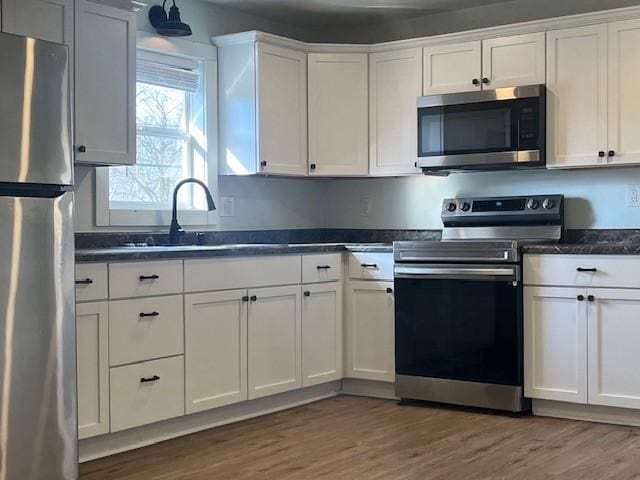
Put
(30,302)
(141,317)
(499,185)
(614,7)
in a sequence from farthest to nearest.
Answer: (499,185) < (614,7) < (141,317) < (30,302)

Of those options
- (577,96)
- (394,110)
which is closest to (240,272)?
(394,110)

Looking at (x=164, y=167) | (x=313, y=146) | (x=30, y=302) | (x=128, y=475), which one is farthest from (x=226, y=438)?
(x=313, y=146)

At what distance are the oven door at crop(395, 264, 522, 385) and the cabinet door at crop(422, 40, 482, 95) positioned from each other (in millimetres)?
1035

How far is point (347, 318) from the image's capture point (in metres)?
4.72

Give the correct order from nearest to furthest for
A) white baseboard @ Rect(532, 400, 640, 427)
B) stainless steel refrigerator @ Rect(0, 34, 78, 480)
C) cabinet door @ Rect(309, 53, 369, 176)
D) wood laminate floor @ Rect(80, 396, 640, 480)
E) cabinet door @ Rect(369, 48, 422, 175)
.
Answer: stainless steel refrigerator @ Rect(0, 34, 78, 480), wood laminate floor @ Rect(80, 396, 640, 480), white baseboard @ Rect(532, 400, 640, 427), cabinet door @ Rect(369, 48, 422, 175), cabinet door @ Rect(309, 53, 369, 176)

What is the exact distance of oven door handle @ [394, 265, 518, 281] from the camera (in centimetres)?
419

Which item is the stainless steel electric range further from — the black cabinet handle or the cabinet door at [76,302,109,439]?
the cabinet door at [76,302,109,439]

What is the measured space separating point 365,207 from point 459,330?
1342 mm

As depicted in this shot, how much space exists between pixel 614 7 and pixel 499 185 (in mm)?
1125

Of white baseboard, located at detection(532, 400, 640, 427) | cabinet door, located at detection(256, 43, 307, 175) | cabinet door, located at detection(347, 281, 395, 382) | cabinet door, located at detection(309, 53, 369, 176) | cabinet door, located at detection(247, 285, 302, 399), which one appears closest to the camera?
white baseboard, located at detection(532, 400, 640, 427)

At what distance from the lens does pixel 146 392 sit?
3648 mm

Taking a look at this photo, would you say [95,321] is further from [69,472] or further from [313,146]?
[313,146]

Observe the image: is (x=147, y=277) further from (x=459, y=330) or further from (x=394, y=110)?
(x=394, y=110)

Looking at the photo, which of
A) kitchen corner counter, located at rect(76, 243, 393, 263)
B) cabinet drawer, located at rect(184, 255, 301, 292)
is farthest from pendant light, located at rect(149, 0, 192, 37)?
cabinet drawer, located at rect(184, 255, 301, 292)
